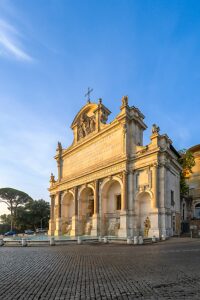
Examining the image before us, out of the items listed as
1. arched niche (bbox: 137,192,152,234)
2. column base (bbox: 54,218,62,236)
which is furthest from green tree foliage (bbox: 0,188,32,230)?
arched niche (bbox: 137,192,152,234)

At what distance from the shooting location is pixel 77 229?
141ft

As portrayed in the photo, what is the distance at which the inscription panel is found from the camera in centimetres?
3850

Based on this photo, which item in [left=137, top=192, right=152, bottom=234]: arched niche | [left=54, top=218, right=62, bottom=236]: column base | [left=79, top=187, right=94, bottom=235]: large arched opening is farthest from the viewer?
[left=54, top=218, right=62, bottom=236]: column base

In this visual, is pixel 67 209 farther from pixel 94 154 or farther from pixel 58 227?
pixel 94 154

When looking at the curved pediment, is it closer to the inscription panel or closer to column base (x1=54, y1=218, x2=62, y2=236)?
the inscription panel

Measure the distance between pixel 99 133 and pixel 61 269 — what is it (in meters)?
31.1

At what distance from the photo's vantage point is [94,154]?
42906 mm

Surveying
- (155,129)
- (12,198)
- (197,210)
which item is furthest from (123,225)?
(12,198)

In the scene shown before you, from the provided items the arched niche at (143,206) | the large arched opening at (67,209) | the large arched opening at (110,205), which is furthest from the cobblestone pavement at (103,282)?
the large arched opening at (67,209)

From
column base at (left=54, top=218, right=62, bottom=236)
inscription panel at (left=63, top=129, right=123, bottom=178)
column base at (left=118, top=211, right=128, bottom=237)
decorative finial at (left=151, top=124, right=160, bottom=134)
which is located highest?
Result: decorative finial at (left=151, top=124, right=160, bottom=134)

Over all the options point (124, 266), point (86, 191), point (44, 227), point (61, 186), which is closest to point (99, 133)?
point (86, 191)

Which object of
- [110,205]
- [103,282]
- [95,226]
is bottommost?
[95,226]

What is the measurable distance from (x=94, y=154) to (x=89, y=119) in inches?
256

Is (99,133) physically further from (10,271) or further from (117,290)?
(117,290)
